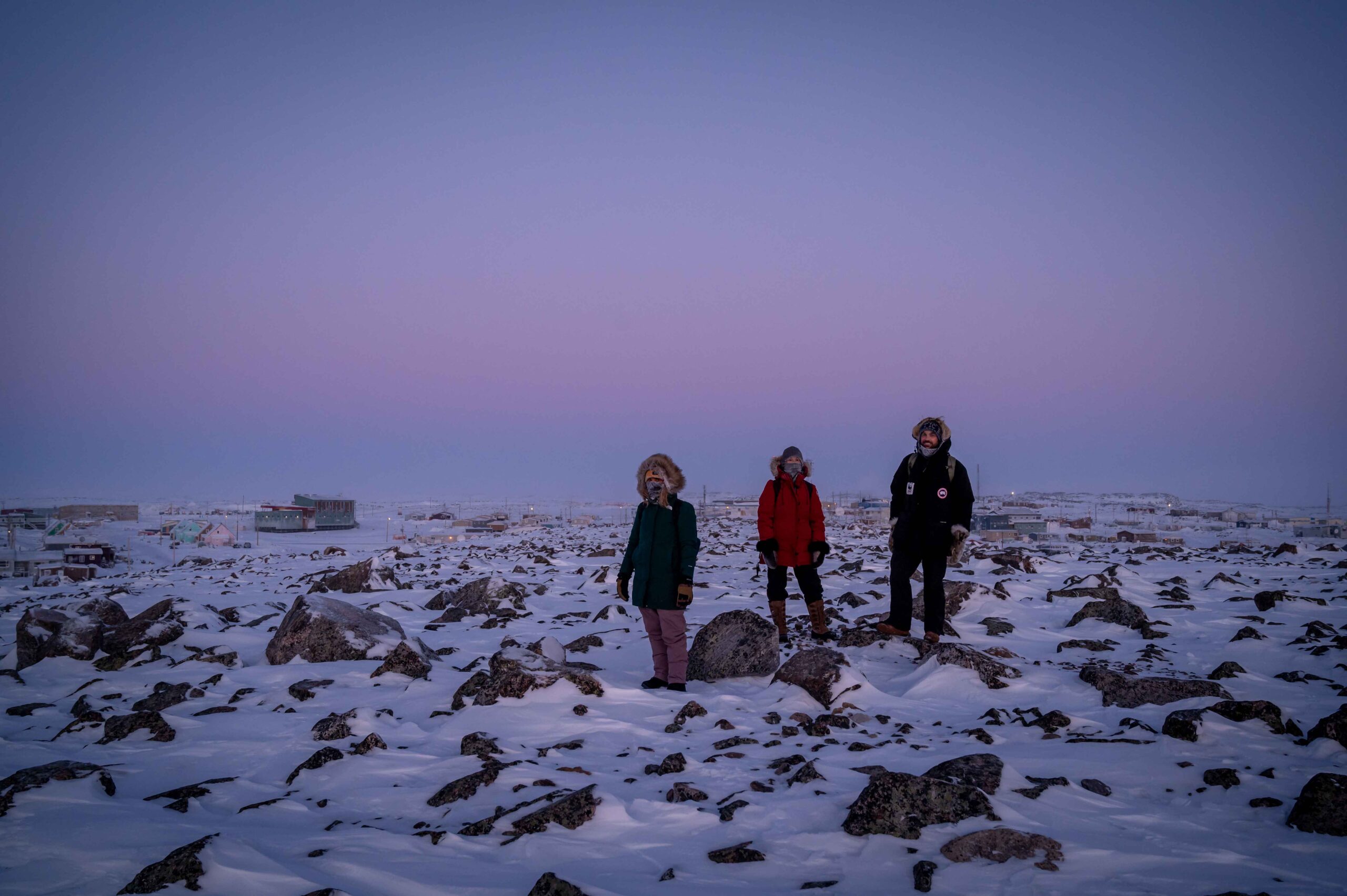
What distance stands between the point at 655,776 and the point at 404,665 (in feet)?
11.6

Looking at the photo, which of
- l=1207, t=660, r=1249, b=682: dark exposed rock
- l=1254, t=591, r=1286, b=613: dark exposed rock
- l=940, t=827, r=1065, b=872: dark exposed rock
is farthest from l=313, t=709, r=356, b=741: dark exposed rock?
l=1254, t=591, r=1286, b=613: dark exposed rock

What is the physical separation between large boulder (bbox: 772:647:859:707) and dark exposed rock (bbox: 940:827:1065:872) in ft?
8.15

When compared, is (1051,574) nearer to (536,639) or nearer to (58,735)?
(536,639)

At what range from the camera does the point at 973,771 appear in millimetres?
3936

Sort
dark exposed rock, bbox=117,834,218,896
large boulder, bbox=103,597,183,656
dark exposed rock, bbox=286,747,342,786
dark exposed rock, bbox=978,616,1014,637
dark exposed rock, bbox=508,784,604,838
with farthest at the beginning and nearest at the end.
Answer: dark exposed rock, bbox=978,616,1014,637 < large boulder, bbox=103,597,183,656 < dark exposed rock, bbox=286,747,342,786 < dark exposed rock, bbox=508,784,604,838 < dark exposed rock, bbox=117,834,218,896

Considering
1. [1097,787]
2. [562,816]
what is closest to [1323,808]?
[1097,787]

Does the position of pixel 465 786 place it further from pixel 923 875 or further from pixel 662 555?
pixel 662 555

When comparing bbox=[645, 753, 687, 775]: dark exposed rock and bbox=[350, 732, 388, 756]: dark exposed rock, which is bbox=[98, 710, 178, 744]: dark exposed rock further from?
bbox=[645, 753, 687, 775]: dark exposed rock

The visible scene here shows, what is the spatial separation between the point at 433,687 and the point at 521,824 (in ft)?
9.91

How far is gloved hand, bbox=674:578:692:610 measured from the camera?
6.39m

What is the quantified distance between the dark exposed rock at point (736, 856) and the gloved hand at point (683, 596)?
120 inches

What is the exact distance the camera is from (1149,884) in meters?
2.86

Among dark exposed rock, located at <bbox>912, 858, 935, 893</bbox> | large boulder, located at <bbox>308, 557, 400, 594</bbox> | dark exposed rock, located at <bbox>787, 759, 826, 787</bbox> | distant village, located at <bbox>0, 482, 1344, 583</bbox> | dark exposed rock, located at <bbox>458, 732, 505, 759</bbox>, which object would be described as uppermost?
dark exposed rock, located at <bbox>912, 858, 935, 893</bbox>

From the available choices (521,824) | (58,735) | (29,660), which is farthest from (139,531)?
(521,824)
